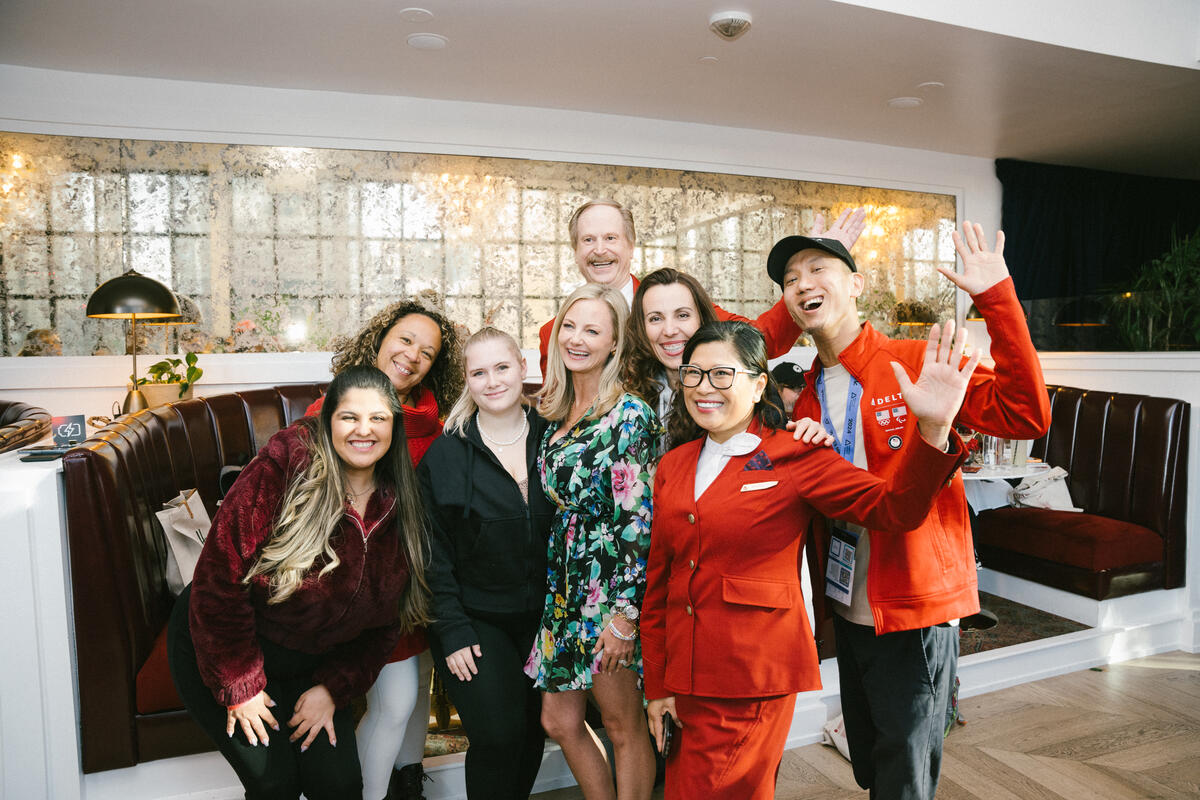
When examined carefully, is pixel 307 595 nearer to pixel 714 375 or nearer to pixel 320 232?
pixel 714 375

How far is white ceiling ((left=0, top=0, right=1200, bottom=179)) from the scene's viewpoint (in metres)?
3.64

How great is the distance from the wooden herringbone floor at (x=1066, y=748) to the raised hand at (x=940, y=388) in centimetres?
167

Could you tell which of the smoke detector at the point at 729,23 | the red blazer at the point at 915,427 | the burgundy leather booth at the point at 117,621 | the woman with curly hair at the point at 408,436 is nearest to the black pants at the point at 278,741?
the woman with curly hair at the point at 408,436

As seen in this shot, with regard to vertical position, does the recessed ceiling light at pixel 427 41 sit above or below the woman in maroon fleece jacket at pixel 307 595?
above

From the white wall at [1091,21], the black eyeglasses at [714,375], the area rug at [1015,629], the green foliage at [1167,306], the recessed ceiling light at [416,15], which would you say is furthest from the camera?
the green foliage at [1167,306]

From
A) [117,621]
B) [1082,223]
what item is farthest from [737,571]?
[1082,223]

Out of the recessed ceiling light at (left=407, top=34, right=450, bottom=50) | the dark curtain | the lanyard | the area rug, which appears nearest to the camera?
the lanyard

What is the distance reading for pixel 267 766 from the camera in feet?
5.72

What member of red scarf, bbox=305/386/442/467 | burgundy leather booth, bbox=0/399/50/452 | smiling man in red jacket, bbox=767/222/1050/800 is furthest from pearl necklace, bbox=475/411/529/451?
burgundy leather booth, bbox=0/399/50/452

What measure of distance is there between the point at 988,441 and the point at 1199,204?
5865 mm

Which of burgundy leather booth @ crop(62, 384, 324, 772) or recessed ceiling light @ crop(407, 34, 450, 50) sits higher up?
recessed ceiling light @ crop(407, 34, 450, 50)

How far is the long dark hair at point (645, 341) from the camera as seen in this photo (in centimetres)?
202

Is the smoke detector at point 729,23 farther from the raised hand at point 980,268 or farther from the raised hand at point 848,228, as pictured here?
the raised hand at point 980,268

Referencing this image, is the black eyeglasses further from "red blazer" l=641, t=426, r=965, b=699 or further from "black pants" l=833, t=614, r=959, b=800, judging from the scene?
"black pants" l=833, t=614, r=959, b=800
